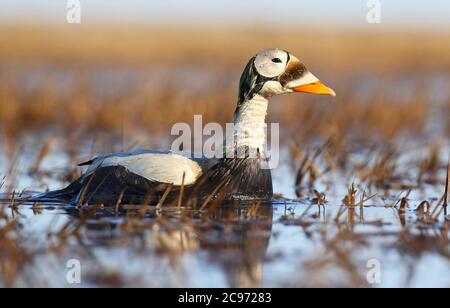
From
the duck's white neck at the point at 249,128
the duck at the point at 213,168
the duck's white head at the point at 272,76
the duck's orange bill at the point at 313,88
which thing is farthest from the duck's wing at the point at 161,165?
the duck's orange bill at the point at 313,88

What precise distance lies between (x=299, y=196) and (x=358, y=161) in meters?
1.98

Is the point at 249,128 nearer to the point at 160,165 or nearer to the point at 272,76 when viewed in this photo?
the point at 272,76

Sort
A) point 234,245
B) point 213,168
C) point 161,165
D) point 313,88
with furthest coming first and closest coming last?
point 313,88
point 213,168
point 161,165
point 234,245

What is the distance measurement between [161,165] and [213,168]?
378mm

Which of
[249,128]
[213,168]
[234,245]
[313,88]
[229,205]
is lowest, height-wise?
[234,245]

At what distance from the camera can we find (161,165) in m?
5.95

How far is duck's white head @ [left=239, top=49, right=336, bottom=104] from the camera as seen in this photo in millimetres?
6293

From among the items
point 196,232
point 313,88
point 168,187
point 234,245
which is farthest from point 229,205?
point 234,245

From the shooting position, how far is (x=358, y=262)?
443 centimetres

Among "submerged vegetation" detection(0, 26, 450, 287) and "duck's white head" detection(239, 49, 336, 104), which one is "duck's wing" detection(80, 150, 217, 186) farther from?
"duck's white head" detection(239, 49, 336, 104)

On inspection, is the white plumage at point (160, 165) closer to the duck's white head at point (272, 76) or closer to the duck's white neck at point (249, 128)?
the duck's white neck at point (249, 128)

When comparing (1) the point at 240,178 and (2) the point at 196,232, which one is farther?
(1) the point at 240,178
